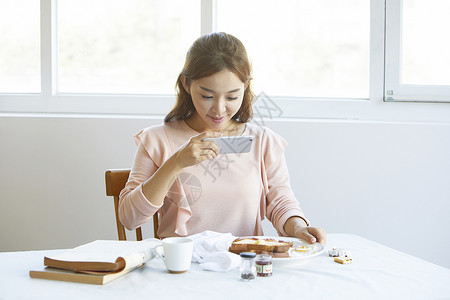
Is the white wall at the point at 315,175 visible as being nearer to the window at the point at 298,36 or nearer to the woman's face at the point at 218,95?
the window at the point at 298,36

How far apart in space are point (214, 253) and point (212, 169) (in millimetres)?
495

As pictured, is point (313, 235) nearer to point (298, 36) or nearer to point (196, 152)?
point (196, 152)

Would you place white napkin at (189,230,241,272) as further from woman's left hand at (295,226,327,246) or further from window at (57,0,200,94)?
window at (57,0,200,94)

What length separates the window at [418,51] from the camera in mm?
2207

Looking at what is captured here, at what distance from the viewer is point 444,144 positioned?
2105 mm

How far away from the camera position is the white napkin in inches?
40.2

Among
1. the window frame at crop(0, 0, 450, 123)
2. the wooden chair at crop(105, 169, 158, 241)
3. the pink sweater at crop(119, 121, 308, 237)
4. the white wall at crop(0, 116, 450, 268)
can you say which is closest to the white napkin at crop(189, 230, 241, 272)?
the pink sweater at crop(119, 121, 308, 237)

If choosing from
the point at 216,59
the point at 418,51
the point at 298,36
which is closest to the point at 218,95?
the point at 216,59

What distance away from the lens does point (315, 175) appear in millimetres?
2104

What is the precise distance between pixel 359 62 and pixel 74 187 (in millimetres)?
1360

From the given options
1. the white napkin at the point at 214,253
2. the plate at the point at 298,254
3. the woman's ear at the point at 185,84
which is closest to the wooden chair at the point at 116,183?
the woman's ear at the point at 185,84

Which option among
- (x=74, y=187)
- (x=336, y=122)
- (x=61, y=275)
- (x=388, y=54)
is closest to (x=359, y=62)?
(x=388, y=54)

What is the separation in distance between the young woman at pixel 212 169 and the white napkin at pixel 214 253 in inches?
8.7

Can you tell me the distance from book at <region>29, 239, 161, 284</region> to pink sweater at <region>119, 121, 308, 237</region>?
0.42 meters
